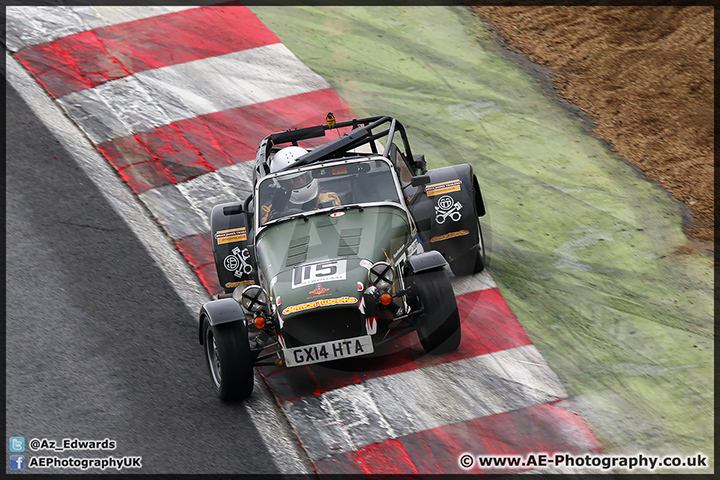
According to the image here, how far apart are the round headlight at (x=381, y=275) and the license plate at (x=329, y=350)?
49 centimetres

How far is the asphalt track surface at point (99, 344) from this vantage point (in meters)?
6.94

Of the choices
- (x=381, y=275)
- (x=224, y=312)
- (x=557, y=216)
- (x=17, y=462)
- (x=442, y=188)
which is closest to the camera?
(x=17, y=462)

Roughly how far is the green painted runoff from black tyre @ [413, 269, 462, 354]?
3.61 ft

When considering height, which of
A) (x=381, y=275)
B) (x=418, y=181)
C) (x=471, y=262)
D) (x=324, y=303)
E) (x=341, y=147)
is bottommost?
(x=471, y=262)

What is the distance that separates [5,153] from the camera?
1169 centimetres

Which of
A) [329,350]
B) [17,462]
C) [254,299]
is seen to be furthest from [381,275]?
[17,462]

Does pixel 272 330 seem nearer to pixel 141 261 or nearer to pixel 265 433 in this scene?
pixel 265 433

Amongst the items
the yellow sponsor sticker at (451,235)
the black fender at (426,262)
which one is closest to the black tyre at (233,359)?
the black fender at (426,262)

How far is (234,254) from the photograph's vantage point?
8.70 m

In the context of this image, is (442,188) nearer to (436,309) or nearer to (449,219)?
(449,219)

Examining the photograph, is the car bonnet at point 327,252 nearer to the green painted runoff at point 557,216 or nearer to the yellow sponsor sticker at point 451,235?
the yellow sponsor sticker at point 451,235

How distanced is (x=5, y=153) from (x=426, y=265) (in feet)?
24.4

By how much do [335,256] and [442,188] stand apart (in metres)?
1.93

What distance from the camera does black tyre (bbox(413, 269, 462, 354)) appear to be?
7238 mm
